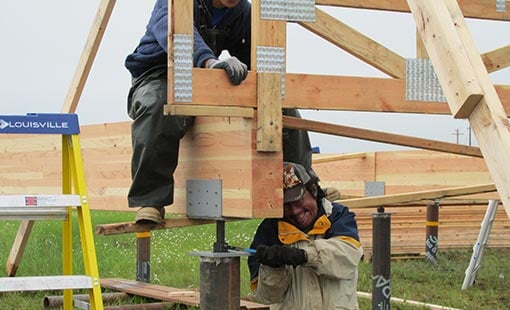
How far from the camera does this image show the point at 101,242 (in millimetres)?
12484

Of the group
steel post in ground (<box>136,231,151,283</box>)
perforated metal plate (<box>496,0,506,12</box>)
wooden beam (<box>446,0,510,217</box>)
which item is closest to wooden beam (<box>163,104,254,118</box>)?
wooden beam (<box>446,0,510,217</box>)

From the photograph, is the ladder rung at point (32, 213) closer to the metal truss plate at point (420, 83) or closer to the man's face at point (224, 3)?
the man's face at point (224, 3)

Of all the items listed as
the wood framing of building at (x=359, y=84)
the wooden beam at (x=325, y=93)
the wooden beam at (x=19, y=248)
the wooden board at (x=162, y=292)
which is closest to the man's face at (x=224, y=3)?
the wood framing of building at (x=359, y=84)

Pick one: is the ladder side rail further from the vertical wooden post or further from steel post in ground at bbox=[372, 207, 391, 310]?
steel post in ground at bbox=[372, 207, 391, 310]

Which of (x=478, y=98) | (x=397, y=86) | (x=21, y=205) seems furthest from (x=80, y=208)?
(x=478, y=98)

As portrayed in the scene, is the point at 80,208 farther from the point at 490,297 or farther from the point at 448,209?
the point at 448,209

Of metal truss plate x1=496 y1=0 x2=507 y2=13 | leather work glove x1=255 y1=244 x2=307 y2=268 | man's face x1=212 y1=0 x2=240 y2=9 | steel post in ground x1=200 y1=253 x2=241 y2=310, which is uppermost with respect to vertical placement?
metal truss plate x1=496 y1=0 x2=507 y2=13

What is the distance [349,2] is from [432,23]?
163 cm

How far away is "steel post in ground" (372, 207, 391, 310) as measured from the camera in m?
5.92

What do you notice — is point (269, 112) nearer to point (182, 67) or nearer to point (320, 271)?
point (182, 67)

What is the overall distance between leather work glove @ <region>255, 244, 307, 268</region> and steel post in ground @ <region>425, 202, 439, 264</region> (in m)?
5.67

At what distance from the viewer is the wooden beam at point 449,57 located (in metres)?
3.03

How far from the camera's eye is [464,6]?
4.89 meters

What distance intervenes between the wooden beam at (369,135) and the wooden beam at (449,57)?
128 cm
